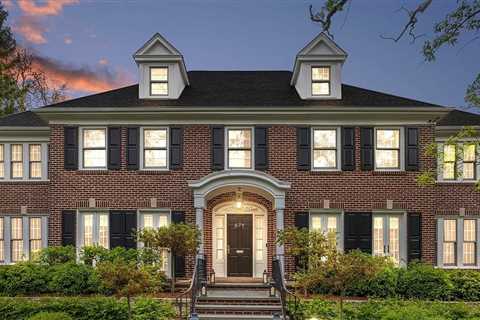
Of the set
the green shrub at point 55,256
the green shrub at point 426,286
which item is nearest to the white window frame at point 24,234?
the green shrub at point 55,256

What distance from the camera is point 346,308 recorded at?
1244cm

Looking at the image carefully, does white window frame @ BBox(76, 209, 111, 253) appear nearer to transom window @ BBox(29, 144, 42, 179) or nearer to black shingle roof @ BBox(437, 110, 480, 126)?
transom window @ BBox(29, 144, 42, 179)

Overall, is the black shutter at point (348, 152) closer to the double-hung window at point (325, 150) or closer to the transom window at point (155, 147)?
the double-hung window at point (325, 150)

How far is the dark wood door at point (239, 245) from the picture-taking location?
17891 millimetres

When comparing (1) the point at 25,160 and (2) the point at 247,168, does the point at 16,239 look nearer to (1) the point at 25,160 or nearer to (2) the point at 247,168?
(1) the point at 25,160

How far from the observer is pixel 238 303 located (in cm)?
1398

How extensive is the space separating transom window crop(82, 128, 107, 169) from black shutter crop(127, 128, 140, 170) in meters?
0.93

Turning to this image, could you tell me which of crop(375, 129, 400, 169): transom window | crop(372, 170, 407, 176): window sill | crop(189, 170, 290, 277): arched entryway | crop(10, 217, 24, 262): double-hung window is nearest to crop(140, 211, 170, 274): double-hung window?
crop(189, 170, 290, 277): arched entryway

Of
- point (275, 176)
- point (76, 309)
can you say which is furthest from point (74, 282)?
point (275, 176)

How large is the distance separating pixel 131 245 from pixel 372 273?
938 cm

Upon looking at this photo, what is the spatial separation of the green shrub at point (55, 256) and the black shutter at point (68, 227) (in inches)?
25.6

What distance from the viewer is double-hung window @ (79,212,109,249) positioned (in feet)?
57.2

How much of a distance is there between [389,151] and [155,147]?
8.86 metres

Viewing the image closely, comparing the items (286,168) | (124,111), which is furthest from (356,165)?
(124,111)
